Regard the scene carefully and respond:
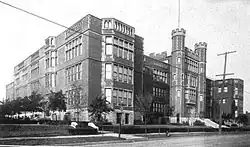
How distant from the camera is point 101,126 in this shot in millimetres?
21188

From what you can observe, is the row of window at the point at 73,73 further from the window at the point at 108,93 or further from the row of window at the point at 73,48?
the window at the point at 108,93

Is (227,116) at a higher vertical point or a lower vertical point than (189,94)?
lower

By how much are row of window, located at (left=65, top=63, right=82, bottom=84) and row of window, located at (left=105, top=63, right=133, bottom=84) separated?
2.81m

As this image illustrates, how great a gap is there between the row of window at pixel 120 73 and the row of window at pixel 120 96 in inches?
45.0

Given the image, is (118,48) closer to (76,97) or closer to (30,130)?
(76,97)

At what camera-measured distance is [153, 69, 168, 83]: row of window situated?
3726cm

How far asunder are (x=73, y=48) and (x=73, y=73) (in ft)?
8.75

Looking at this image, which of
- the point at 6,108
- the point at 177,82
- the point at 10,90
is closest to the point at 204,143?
the point at 10,90

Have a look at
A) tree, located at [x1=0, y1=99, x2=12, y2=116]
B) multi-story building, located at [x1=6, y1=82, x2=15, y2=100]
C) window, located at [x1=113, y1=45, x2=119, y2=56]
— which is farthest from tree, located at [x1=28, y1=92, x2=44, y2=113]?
window, located at [x1=113, y1=45, x2=119, y2=56]

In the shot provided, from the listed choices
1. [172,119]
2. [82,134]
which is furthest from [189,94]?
[82,134]

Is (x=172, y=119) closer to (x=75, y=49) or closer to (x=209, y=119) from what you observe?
(x=209, y=119)

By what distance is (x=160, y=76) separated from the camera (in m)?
38.2

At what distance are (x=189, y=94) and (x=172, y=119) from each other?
18.4 ft

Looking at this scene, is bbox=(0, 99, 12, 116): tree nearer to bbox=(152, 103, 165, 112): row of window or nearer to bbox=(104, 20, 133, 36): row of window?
bbox=(104, 20, 133, 36): row of window
